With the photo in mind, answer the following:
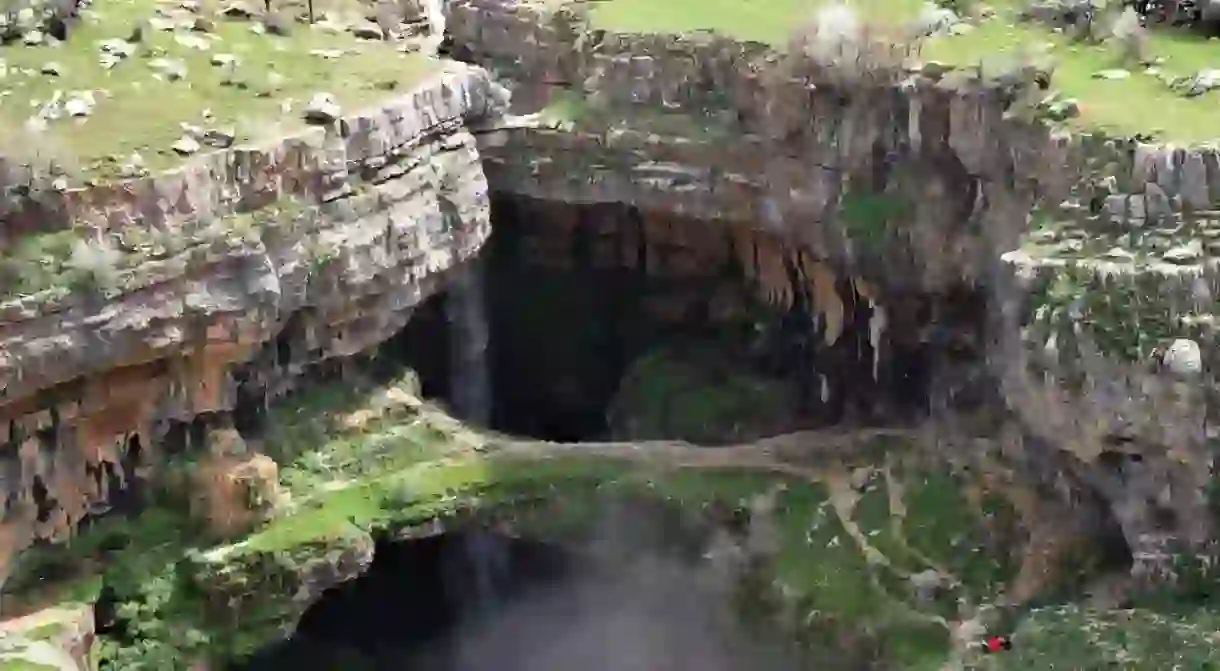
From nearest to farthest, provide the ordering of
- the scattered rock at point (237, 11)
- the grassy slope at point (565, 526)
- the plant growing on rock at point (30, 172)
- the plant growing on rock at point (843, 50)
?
the plant growing on rock at point (30, 172), the grassy slope at point (565, 526), the plant growing on rock at point (843, 50), the scattered rock at point (237, 11)

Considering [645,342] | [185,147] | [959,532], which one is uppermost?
[185,147]

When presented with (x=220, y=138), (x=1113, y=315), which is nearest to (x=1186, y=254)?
(x=1113, y=315)

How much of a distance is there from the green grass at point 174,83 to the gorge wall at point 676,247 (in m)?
0.79

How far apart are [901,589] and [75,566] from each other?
400 inches

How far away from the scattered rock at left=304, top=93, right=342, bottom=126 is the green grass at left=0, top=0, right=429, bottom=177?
25 cm

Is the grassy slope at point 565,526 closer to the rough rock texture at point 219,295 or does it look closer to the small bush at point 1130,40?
the rough rock texture at point 219,295

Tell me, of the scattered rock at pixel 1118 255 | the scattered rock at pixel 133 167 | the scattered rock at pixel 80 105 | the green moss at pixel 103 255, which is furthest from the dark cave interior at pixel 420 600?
the scattered rock at pixel 1118 255

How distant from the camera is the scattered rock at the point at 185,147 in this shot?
2047cm

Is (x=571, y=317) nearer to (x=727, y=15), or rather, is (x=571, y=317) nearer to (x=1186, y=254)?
(x=727, y=15)

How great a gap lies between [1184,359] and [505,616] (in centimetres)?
1072

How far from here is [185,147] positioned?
67.3ft

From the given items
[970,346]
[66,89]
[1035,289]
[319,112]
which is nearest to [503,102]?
[319,112]

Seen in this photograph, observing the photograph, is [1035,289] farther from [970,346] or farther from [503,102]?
[503,102]

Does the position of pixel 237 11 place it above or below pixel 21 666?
above
